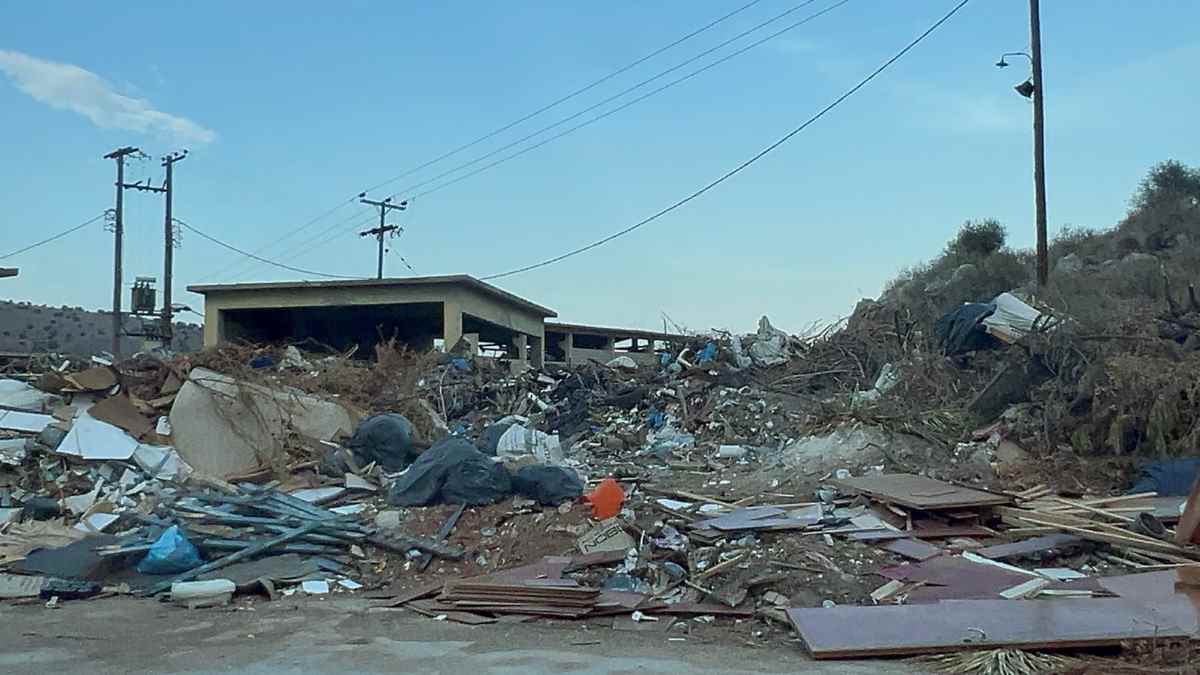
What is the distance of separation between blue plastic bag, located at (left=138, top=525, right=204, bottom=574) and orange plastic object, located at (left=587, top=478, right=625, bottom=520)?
3.58 metres

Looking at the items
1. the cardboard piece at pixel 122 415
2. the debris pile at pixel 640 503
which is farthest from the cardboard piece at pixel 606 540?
the cardboard piece at pixel 122 415

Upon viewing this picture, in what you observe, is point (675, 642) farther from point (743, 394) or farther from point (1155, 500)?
point (743, 394)

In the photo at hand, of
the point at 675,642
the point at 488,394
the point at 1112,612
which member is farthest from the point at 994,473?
the point at 488,394

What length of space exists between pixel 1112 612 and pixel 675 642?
2713 millimetres

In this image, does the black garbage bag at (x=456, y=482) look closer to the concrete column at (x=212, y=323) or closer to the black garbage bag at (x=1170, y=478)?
the black garbage bag at (x=1170, y=478)

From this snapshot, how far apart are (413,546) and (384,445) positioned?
3.81m

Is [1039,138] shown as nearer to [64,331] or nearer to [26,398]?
[26,398]

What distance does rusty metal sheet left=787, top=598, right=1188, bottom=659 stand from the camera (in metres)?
5.84

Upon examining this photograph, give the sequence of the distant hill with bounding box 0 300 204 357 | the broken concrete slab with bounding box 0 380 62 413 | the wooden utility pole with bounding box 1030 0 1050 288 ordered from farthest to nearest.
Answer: the distant hill with bounding box 0 300 204 357
the wooden utility pole with bounding box 1030 0 1050 288
the broken concrete slab with bounding box 0 380 62 413

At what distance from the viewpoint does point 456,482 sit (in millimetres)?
10594

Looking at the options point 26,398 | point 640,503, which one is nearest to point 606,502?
point 640,503

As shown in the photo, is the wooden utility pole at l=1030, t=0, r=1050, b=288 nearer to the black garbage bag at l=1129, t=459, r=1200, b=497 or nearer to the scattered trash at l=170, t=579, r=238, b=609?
the black garbage bag at l=1129, t=459, r=1200, b=497

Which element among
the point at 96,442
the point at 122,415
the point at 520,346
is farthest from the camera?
the point at 520,346

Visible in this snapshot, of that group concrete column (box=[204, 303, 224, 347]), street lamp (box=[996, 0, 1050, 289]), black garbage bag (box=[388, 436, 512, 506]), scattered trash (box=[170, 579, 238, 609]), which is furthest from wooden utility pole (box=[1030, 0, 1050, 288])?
concrete column (box=[204, 303, 224, 347])
